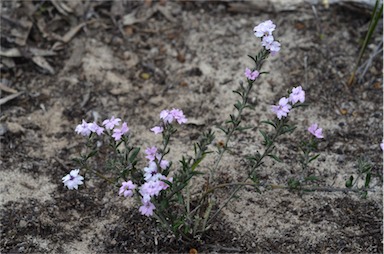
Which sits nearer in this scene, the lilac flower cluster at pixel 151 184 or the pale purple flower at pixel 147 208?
the lilac flower cluster at pixel 151 184

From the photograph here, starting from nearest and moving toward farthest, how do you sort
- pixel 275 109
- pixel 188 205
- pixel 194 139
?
pixel 275 109 → pixel 188 205 → pixel 194 139

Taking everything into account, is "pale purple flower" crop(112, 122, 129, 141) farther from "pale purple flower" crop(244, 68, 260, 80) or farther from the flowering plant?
"pale purple flower" crop(244, 68, 260, 80)

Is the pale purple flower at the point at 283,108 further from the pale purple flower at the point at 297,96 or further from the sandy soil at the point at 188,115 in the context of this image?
the sandy soil at the point at 188,115

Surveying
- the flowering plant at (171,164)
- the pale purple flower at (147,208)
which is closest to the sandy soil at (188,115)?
the flowering plant at (171,164)

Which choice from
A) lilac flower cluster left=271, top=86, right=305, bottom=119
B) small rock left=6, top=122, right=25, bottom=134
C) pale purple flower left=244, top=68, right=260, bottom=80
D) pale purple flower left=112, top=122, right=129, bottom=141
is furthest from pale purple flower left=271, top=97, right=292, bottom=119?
small rock left=6, top=122, right=25, bottom=134

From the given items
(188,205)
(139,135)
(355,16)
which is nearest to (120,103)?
(139,135)

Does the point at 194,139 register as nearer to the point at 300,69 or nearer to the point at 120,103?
the point at 120,103
